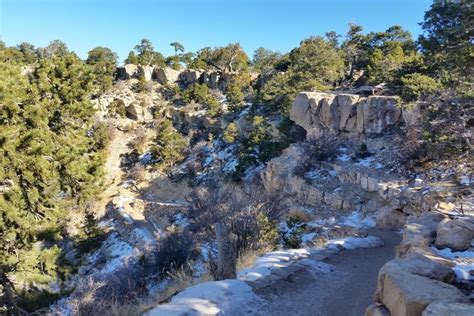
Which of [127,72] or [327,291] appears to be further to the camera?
[127,72]

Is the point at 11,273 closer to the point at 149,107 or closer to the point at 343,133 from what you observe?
the point at 343,133

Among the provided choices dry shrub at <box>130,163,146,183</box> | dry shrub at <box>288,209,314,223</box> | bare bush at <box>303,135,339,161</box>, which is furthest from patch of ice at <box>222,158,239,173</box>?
dry shrub at <box>288,209,314,223</box>

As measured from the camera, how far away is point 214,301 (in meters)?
4.43

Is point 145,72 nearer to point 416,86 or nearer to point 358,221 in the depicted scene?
point 416,86

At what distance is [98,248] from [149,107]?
21644 mm

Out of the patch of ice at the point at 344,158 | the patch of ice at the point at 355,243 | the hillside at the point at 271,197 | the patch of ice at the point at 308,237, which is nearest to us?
the hillside at the point at 271,197

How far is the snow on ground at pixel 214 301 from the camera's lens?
4.17 meters

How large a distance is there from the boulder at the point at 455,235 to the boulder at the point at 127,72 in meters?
44.5

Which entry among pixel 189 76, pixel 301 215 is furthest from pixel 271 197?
pixel 189 76

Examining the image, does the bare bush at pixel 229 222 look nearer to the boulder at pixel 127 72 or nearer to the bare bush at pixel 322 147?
the bare bush at pixel 322 147

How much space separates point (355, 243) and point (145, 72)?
41330 millimetres

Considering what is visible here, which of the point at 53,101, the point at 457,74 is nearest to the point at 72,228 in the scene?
the point at 53,101

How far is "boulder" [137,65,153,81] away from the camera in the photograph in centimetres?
4568

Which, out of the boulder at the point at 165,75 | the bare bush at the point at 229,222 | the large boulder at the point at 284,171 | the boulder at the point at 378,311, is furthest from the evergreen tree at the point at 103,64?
the boulder at the point at 378,311
